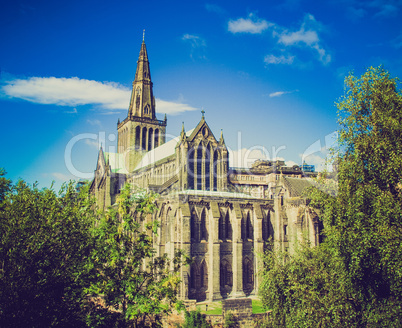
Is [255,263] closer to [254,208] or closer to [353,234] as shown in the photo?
[254,208]

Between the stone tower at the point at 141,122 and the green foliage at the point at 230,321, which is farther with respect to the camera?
the stone tower at the point at 141,122

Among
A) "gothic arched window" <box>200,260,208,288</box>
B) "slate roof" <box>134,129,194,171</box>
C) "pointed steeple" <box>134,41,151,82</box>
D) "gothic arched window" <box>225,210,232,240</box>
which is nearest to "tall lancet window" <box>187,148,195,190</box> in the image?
"slate roof" <box>134,129,194,171</box>

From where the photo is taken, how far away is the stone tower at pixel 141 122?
84000 mm

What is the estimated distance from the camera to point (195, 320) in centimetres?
3112

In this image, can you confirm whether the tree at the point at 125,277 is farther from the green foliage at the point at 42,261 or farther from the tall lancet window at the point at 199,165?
the tall lancet window at the point at 199,165

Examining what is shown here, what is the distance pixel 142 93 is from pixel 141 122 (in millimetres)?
6978

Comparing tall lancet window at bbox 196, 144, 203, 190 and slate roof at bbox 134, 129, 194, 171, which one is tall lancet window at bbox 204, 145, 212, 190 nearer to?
tall lancet window at bbox 196, 144, 203, 190

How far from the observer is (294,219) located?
48438mm

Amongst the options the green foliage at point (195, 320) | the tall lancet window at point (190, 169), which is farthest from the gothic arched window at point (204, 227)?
the green foliage at point (195, 320)

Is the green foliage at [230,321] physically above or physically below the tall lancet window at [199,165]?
below

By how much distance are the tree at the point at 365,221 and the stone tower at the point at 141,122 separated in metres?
65.3

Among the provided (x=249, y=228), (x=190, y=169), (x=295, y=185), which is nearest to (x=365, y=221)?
(x=249, y=228)

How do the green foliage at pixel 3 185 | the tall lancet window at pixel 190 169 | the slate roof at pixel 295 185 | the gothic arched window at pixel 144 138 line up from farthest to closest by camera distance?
the gothic arched window at pixel 144 138 < the tall lancet window at pixel 190 169 < the slate roof at pixel 295 185 < the green foliage at pixel 3 185

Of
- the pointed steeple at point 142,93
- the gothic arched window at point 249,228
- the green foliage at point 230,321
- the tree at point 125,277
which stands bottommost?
the green foliage at point 230,321
